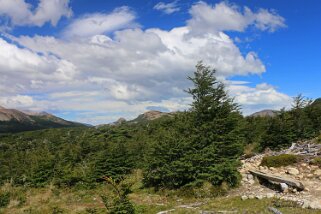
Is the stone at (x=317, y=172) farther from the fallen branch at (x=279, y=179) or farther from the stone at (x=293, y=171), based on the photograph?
the fallen branch at (x=279, y=179)

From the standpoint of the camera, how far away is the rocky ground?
38.6 ft

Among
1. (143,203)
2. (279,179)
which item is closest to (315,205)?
(279,179)

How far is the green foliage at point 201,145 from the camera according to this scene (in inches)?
633

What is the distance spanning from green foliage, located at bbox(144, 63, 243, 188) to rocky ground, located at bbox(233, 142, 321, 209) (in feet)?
3.78

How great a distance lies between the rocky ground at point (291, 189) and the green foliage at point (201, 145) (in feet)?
3.78

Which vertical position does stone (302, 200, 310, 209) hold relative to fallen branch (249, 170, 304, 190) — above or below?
below

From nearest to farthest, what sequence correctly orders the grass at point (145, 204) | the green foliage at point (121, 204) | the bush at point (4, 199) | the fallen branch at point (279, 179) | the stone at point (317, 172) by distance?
the green foliage at point (121, 204) → the grass at point (145, 204) → the fallen branch at point (279, 179) → the stone at point (317, 172) → the bush at point (4, 199)

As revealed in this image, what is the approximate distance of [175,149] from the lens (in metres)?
17.4

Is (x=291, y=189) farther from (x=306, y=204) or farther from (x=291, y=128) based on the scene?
(x=291, y=128)

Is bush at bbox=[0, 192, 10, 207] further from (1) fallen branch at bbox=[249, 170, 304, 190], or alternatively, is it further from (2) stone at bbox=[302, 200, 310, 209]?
(2) stone at bbox=[302, 200, 310, 209]

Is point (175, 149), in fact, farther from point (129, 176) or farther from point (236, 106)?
point (129, 176)

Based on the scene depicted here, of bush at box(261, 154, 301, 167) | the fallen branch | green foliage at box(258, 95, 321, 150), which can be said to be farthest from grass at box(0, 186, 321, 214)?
green foliage at box(258, 95, 321, 150)

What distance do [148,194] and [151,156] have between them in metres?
2.75

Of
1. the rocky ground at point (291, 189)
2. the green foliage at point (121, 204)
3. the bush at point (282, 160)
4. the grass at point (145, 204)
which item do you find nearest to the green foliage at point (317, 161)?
the rocky ground at point (291, 189)
